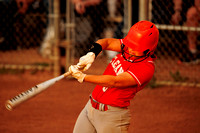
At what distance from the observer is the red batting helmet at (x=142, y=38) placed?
253cm

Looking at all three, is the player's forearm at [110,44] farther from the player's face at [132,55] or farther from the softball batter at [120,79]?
the player's face at [132,55]

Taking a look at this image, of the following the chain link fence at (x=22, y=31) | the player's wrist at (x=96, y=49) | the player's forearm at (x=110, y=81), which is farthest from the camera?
the chain link fence at (x=22, y=31)

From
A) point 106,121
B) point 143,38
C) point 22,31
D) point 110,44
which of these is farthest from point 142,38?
point 22,31

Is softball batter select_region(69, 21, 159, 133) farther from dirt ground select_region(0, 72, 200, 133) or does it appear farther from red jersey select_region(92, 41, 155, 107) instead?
dirt ground select_region(0, 72, 200, 133)

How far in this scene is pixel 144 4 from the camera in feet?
18.9

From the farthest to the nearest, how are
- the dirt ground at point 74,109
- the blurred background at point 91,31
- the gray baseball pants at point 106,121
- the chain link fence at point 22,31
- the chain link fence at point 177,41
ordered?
the chain link fence at point 22,31 → the blurred background at point 91,31 → the chain link fence at point 177,41 → the dirt ground at point 74,109 → the gray baseball pants at point 106,121

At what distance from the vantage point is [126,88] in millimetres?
2652

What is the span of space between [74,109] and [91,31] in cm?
326

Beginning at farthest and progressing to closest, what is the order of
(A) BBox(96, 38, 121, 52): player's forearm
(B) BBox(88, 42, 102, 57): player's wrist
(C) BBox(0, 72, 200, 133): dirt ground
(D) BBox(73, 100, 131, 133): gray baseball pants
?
(C) BBox(0, 72, 200, 133): dirt ground
(A) BBox(96, 38, 121, 52): player's forearm
(B) BBox(88, 42, 102, 57): player's wrist
(D) BBox(73, 100, 131, 133): gray baseball pants

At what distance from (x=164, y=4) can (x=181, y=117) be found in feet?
8.73

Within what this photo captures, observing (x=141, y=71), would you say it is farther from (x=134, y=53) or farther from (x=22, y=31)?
(x=22, y=31)

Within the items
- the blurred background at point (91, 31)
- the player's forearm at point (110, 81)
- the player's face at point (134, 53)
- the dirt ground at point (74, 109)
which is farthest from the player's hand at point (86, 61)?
the blurred background at point (91, 31)

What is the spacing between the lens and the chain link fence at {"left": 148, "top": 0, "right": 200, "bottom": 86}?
616 centimetres

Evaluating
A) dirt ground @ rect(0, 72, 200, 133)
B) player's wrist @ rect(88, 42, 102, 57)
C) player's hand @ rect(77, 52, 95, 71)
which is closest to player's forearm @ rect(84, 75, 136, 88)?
player's hand @ rect(77, 52, 95, 71)
